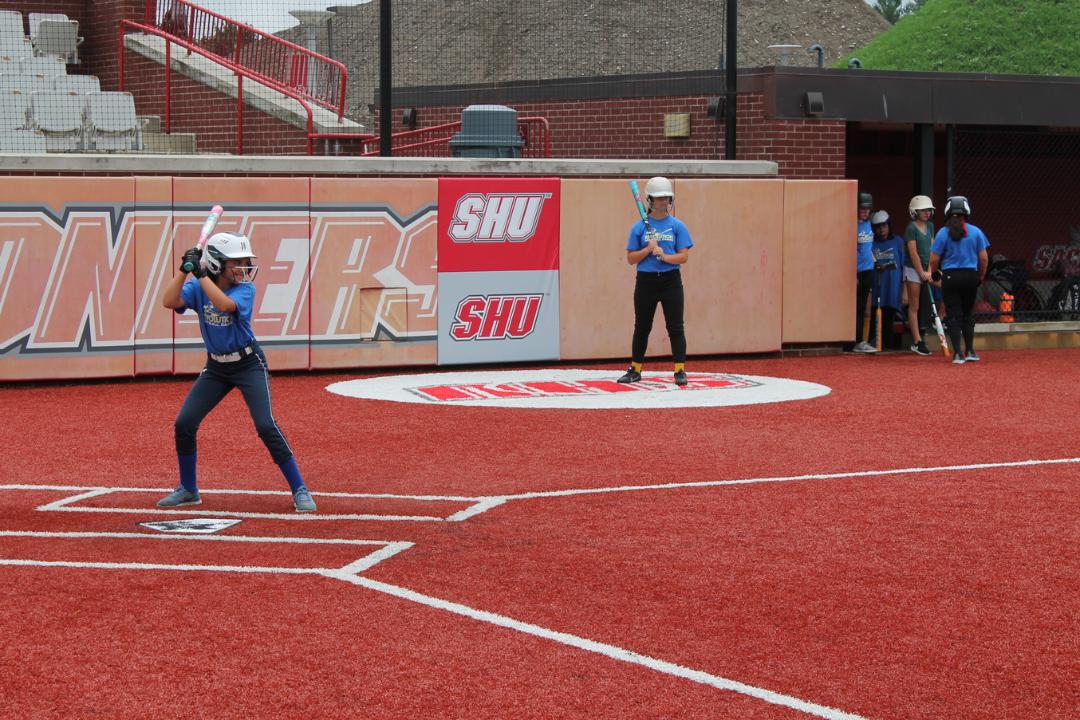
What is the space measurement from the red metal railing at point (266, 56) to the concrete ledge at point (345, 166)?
3.72 meters

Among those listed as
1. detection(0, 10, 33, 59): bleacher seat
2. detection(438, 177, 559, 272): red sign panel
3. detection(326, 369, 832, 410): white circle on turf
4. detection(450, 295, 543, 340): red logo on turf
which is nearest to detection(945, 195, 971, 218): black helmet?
detection(326, 369, 832, 410): white circle on turf

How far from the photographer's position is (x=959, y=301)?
17.2 m

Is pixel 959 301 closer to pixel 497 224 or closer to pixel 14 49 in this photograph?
pixel 497 224

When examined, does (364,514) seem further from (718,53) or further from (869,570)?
(718,53)

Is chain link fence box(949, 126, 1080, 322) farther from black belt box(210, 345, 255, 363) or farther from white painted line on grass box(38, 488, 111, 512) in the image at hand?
white painted line on grass box(38, 488, 111, 512)

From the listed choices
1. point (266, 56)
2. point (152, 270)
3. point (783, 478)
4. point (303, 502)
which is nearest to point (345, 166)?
point (152, 270)

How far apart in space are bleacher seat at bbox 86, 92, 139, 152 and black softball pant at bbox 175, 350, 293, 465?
10.0 m

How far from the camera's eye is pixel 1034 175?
25844mm

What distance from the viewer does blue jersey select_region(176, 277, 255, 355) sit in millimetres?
8500

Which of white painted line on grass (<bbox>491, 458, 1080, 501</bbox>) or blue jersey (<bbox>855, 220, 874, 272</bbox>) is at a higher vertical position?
blue jersey (<bbox>855, 220, 874, 272</bbox>)

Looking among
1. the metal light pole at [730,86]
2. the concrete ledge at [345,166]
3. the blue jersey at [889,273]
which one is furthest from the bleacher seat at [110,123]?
the blue jersey at [889,273]

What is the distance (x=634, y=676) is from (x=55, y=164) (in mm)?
10772

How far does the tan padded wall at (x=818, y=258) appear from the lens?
18.0 metres

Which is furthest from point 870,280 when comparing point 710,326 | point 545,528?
point 545,528
